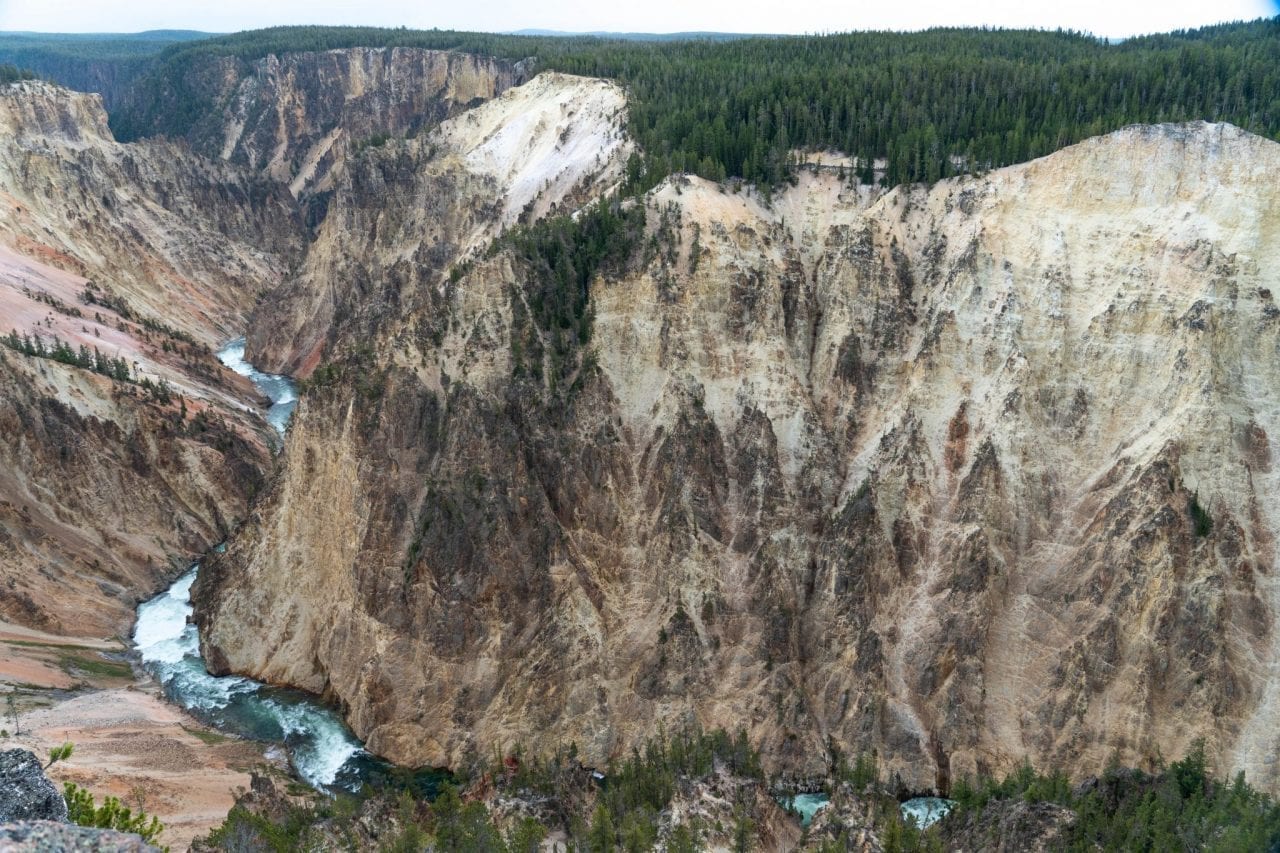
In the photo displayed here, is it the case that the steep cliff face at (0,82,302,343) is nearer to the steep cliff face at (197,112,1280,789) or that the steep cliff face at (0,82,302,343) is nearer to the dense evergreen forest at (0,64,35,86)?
the dense evergreen forest at (0,64,35,86)

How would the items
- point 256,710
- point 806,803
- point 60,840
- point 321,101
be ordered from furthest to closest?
point 321,101
point 256,710
point 806,803
point 60,840

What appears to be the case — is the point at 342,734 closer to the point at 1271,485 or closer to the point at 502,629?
the point at 502,629

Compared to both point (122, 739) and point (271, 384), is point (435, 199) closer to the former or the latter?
point (271, 384)

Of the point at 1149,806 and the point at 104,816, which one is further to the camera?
the point at 1149,806

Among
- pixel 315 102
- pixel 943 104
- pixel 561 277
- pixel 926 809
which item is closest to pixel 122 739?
pixel 561 277

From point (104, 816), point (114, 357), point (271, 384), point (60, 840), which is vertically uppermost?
point (60, 840)

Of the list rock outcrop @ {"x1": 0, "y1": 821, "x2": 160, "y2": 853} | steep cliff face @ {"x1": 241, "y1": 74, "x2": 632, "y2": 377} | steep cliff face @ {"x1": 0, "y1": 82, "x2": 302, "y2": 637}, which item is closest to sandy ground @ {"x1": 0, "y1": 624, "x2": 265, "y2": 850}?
steep cliff face @ {"x1": 0, "y1": 82, "x2": 302, "y2": 637}

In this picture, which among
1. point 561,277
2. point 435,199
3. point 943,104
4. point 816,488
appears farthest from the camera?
point 435,199
